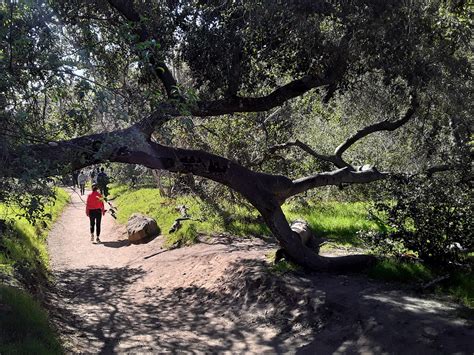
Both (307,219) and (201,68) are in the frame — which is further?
(307,219)

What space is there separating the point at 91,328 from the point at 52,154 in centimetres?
406

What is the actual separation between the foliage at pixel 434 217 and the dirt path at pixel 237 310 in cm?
92

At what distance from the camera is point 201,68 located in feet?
26.9

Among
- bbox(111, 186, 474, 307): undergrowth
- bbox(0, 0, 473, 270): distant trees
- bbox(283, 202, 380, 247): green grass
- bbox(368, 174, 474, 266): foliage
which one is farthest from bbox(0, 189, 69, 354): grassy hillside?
bbox(283, 202, 380, 247): green grass

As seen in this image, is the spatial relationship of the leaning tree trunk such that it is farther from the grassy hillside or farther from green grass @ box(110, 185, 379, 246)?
green grass @ box(110, 185, 379, 246)

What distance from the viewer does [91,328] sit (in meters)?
8.15

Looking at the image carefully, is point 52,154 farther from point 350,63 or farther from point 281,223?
point 350,63

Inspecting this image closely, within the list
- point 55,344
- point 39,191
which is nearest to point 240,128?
point 55,344

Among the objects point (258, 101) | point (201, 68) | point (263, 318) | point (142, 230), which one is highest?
point (201, 68)

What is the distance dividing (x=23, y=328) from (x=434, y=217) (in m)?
6.48

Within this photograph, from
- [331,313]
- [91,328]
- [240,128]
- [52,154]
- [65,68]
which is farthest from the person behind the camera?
[240,128]

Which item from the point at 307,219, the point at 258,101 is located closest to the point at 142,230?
the point at 307,219

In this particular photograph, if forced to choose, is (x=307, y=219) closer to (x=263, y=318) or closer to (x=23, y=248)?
(x=263, y=318)

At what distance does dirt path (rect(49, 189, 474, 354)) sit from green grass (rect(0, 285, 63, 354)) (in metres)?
0.70
